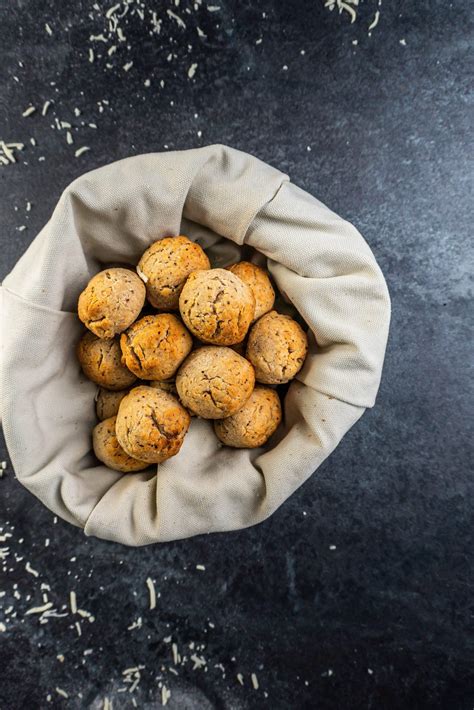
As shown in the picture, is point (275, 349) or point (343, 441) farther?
point (343, 441)

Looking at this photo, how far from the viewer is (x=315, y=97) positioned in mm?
934

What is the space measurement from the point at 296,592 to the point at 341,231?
24.6 inches

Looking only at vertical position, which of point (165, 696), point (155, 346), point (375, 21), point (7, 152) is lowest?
point (165, 696)

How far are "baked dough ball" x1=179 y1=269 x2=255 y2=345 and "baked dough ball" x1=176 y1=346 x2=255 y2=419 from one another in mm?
24

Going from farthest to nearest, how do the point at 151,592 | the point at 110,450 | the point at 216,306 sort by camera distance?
the point at 151,592
the point at 110,450
the point at 216,306

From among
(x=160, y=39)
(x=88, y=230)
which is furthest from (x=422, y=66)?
(x=88, y=230)

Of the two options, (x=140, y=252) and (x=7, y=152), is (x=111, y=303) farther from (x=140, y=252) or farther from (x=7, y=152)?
(x=7, y=152)

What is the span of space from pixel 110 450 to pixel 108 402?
8 cm

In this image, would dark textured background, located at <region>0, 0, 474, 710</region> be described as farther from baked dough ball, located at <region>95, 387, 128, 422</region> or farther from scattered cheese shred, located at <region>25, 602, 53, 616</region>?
baked dough ball, located at <region>95, 387, 128, 422</region>

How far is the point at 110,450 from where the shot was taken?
85 cm

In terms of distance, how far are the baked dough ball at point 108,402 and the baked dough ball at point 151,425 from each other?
3.4 inches

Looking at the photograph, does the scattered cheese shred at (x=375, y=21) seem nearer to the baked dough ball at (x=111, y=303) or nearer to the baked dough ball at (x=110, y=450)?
the baked dough ball at (x=111, y=303)

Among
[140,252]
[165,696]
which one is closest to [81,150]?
[140,252]

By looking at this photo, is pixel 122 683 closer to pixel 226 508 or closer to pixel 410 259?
pixel 226 508
